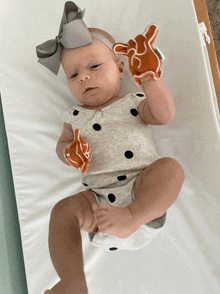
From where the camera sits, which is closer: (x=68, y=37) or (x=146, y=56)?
(x=146, y=56)

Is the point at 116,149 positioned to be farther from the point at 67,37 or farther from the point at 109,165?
the point at 67,37

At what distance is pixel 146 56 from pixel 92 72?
234 mm

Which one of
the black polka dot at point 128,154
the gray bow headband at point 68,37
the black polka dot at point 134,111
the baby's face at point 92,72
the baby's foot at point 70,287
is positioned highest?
the gray bow headband at point 68,37

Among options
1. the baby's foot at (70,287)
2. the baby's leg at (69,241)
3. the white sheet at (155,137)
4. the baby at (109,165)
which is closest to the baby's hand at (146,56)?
the baby at (109,165)

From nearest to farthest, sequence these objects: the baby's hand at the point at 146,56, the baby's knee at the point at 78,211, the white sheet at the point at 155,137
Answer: the baby's hand at the point at 146,56 → the baby's knee at the point at 78,211 → the white sheet at the point at 155,137

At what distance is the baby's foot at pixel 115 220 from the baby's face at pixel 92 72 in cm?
37

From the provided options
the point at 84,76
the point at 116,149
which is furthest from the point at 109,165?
the point at 84,76

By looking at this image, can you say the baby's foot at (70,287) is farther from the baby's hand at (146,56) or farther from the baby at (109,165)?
the baby's hand at (146,56)

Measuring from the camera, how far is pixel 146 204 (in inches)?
26.8

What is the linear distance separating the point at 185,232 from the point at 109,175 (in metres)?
0.33

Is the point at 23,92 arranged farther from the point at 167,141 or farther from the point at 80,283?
the point at 80,283

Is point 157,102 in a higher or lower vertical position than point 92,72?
lower

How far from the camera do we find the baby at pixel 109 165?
0.67 m

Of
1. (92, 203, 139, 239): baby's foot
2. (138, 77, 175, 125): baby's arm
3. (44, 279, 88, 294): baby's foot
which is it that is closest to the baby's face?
(138, 77, 175, 125): baby's arm
